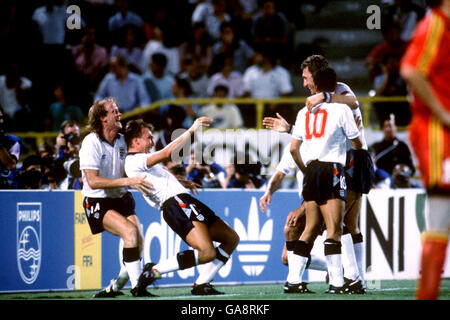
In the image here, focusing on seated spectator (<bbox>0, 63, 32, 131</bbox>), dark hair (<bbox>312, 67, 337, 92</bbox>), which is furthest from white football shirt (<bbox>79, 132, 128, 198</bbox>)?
seated spectator (<bbox>0, 63, 32, 131</bbox>)

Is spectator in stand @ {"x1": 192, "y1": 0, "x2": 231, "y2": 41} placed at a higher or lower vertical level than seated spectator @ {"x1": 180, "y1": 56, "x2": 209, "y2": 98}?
higher

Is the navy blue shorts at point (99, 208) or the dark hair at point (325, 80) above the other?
the dark hair at point (325, 80)

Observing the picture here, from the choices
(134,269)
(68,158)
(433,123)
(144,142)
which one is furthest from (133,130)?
(433,123)

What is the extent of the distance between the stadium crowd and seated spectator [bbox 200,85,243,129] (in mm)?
16

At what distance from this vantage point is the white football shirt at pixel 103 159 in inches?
303

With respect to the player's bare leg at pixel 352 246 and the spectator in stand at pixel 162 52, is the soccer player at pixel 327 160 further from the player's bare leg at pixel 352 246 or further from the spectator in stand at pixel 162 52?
the spectator in stand at pixel 162 52

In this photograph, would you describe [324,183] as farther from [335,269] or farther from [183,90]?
[183,90]

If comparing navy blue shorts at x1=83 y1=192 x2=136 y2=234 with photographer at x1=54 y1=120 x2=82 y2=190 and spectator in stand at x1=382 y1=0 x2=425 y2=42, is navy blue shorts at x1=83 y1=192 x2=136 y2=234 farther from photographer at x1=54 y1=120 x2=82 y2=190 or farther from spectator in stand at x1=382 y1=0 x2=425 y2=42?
spectator in stand at x1=382 y1=0 x2=425 y2=42

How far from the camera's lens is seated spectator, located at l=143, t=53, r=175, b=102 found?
13914 mm

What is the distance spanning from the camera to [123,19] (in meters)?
15.5

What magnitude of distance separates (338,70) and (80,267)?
26.8 ft

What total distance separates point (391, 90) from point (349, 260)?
20.7 feet

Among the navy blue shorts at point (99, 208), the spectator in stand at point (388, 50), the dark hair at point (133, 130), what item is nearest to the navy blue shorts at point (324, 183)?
the dark hair at point (133, 130)

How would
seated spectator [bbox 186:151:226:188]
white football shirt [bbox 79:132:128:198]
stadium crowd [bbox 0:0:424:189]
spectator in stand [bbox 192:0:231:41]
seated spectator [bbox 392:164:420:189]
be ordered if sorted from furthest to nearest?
spectator in stand [bbox 192:0:231:41], stadium crowd [bbox 0:0:424:189], seated spectator [bbox 392:164:420:189], seated spectator [bbox 186:151:226:188], white football shirt [bbox 79:132:128:198]
